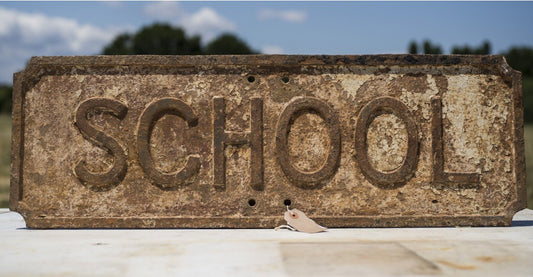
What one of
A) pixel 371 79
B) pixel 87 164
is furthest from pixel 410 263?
pixel 87 164

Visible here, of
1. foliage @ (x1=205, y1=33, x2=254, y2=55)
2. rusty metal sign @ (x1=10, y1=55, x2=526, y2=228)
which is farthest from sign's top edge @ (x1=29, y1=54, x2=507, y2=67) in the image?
foliage @ (x1=205, y1=33, x2=254, y2=55)

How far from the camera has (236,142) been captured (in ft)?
9.94

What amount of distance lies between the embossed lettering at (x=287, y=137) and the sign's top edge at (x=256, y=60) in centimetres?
25

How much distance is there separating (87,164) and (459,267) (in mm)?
2133

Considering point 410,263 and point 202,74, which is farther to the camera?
point 202,74

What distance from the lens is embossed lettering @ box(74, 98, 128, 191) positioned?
9.92 feet

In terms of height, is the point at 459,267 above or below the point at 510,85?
below

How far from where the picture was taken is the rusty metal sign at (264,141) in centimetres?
302

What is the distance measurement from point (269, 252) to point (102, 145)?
1348 mm

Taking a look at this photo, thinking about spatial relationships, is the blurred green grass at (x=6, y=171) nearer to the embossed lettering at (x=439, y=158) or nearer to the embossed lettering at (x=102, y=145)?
the embossed lettering at (x=102, y=145)

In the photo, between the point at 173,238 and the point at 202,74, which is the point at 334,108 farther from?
the point at 173,238

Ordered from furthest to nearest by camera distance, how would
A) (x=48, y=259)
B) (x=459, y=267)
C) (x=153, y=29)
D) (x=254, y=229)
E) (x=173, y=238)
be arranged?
(x=153, y=29) → (x=254, y=229) → (x=173, y=238) → (x=48, y=259) → (x=459, y=267)

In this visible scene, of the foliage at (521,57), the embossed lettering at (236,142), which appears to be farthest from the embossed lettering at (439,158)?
the foliage at (521,57)

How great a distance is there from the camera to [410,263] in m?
2.09
